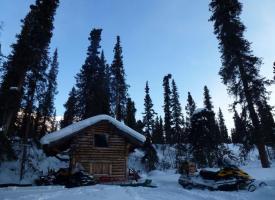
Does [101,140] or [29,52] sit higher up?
[29,52]

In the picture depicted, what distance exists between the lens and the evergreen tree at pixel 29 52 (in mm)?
22766

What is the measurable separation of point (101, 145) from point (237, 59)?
524 inches

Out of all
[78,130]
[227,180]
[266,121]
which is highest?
[266,121]

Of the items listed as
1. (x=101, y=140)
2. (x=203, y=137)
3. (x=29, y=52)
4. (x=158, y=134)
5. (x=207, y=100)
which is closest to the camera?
(x=101, y=140)

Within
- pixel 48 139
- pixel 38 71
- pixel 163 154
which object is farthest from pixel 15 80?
pixel 163 154

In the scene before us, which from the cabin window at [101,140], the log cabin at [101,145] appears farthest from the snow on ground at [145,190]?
the cabin window at [101,140]

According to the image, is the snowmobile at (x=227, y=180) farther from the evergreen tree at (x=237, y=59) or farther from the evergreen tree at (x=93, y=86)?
the evergreen tree at (x=93, y=86)

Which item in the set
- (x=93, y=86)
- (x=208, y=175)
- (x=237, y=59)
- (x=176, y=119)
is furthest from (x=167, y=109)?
(x=208, y=175)

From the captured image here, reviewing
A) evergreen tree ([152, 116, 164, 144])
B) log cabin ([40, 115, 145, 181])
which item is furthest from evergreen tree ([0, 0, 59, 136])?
evergreen tree ([152, 116, 164, 144])

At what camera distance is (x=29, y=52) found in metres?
24.2

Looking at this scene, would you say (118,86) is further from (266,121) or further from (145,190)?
(145,190)

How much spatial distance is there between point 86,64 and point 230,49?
21045 millimetres

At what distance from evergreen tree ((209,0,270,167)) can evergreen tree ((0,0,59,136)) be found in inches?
627

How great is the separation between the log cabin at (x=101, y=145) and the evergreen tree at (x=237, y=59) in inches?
359
